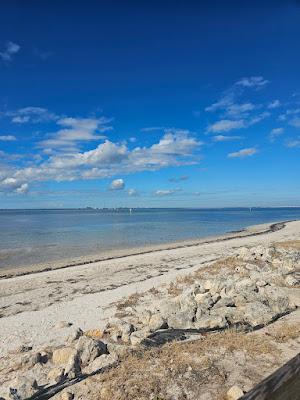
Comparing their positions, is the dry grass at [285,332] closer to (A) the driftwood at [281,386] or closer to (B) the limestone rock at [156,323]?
(B) the limestone rock at [156,323]

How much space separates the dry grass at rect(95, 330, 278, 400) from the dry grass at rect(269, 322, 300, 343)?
1.11 feet

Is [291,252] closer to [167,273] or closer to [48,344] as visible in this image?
[167,273]

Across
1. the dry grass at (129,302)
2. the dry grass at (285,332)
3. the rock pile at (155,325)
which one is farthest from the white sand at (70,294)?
the dry grass at (285,332)

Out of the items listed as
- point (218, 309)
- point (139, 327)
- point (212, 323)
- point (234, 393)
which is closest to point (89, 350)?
point (139, 327)

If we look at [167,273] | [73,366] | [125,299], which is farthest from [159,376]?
[167,273]

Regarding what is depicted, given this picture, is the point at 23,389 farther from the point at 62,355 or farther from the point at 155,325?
the point at 155,325

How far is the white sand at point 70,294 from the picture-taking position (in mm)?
11250

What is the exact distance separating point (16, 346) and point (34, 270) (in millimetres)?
16098

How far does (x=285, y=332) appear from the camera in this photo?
7930 mm

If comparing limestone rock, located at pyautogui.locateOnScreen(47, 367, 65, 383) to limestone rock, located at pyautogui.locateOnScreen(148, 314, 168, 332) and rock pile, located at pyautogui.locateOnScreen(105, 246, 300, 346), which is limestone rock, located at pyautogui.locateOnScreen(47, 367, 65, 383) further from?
limestone rock, located at pyautogui.locateOnScreen(148, 314, 168, 332)

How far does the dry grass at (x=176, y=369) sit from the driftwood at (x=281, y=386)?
304cm

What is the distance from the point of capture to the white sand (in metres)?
11.2

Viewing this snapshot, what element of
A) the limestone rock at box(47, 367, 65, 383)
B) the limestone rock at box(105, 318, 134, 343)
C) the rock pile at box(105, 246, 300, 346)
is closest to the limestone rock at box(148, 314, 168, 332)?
the rock pile at box(105, 246, 300, 346)

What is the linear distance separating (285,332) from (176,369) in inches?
119
